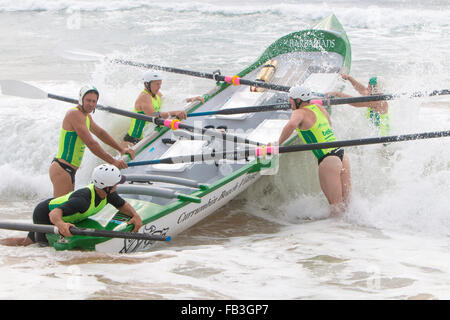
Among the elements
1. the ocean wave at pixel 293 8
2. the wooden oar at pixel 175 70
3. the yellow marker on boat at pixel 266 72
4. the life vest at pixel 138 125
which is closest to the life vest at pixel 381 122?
the wooden oar at pixel 175 70

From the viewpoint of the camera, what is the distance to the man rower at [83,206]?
4855 millimetres

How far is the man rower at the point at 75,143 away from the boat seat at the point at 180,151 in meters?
0.74

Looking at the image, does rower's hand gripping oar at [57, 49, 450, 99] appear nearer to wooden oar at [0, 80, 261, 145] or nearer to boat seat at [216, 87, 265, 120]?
boat seat at [216, 87, 265, 120]

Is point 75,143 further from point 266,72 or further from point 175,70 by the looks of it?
point 266,72

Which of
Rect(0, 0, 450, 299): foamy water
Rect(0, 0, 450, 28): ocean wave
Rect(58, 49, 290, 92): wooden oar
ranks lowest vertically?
Rect(0, 0, 450, 299): foamy water

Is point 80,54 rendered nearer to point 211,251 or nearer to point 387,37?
point 211,251

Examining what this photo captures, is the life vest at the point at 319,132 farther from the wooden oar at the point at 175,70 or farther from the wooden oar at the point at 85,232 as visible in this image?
the wooden oar at the point at 85,232

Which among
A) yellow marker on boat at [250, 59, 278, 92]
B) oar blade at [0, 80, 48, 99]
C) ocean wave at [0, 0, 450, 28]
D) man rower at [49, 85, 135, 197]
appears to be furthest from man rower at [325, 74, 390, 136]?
ocean wave at [0, 0, 450, 28]

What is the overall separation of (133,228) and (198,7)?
1847cm

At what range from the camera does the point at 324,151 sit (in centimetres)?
630

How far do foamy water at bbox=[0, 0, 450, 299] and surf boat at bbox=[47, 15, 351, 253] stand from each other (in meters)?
0.33

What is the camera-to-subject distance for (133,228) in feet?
17.1

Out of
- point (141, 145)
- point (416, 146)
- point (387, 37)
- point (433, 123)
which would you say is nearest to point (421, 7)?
point (387, 37)

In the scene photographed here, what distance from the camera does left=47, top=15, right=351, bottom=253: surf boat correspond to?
5.43 meters
